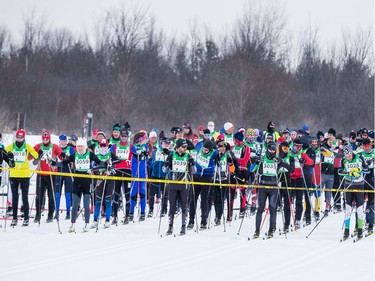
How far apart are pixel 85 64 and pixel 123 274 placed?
5481 cm

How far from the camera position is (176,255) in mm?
11703

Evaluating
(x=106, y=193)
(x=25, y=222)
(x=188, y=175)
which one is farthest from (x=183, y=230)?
(x=25, y=222)

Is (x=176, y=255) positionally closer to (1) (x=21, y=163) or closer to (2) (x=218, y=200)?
(2) (x=218, y=200)

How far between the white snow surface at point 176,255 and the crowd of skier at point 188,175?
480mm

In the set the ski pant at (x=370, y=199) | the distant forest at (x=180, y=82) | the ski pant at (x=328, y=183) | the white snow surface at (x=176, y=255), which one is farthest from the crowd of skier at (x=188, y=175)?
the distant forest at (x=180, y=82)

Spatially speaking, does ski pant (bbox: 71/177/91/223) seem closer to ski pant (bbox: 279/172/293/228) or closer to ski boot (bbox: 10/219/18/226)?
ski boot (bbox: 10/219/18/226)

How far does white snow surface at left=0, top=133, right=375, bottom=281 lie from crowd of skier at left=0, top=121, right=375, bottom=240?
0.48 metres

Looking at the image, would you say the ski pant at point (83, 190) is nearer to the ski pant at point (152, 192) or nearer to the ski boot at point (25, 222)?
the ski boot at point (25, 222)

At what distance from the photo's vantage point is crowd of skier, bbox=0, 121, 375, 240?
555 inches

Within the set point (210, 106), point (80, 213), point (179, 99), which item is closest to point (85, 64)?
point (179, 99)

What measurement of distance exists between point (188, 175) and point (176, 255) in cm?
304

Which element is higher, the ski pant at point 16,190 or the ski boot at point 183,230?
the ski pant at point 16,190

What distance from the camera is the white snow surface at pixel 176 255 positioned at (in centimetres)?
1010

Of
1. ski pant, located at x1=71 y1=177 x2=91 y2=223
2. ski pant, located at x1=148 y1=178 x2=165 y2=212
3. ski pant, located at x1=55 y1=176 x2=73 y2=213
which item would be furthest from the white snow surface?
ski pant, located at x1=148 y1=178 x2=165 y2=212
